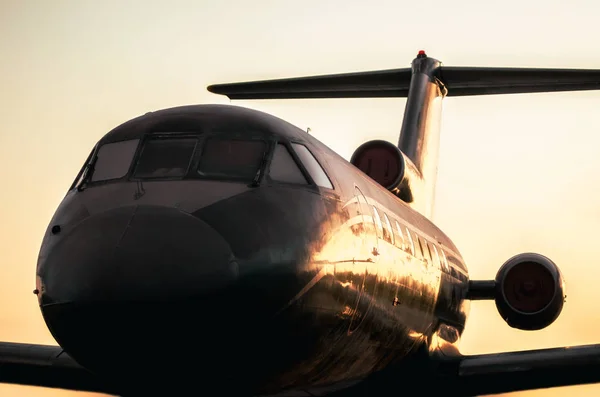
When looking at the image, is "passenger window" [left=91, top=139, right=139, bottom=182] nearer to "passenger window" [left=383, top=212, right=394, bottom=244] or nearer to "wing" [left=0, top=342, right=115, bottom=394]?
"passenger window" [left=383, top=212, right=394, bottom=244]

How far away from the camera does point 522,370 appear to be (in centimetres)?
1338

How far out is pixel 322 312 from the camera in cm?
824

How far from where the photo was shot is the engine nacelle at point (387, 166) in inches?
640

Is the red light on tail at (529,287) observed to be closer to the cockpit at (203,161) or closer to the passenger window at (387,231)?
the passenger window at (387,231)

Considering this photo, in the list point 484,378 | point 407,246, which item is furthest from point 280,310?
point 484,378

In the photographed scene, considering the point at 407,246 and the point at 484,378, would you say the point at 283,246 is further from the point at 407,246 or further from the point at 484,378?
the point at 484,378

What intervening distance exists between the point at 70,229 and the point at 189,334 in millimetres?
1394

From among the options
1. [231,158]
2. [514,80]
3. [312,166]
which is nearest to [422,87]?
[514,80]

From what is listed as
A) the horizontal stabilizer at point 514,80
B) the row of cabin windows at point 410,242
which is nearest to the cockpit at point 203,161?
the row of cabin windows at point 410,242

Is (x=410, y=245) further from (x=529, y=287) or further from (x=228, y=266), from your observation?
(x=228, y=266)

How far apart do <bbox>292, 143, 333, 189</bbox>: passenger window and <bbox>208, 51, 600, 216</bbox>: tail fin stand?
10.5m

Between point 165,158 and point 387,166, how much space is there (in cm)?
855

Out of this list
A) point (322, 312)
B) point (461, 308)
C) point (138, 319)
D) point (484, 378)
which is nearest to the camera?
point (138, 319)

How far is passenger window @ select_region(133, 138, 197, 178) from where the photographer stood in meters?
8.20
